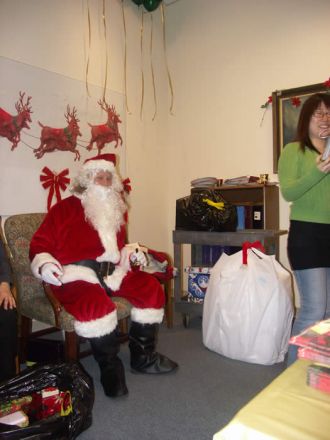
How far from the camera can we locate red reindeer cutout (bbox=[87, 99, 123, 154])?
10.1ft

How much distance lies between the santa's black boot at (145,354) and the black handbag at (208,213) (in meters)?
0.97

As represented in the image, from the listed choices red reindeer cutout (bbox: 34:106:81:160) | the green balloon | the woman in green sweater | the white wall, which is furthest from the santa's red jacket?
the green balloon

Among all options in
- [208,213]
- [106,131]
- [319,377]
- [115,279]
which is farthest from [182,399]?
[106,131]

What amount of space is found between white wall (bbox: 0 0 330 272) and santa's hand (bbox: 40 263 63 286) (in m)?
1.56

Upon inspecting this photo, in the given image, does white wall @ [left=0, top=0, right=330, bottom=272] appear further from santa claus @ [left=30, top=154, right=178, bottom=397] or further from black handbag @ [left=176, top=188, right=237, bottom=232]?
santa claus @ [left=30, top=154, right=178, bottom=397]

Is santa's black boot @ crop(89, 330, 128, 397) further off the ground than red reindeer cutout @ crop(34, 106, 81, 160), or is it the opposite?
red reindeer cutout @ crop(34, 106, 81, 160)

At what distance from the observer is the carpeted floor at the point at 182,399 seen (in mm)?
1552

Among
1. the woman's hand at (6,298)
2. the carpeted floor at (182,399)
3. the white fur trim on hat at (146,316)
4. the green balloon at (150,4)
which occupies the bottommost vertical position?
the carpeted floor at (182,399)

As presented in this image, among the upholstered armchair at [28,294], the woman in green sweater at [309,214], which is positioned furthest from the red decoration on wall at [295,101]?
the upholstered armchair at [28,294]

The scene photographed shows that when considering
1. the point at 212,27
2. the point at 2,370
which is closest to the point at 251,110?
the point at 212,27

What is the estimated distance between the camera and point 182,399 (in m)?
1.80

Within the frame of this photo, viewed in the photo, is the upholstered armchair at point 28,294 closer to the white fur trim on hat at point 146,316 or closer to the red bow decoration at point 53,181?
the white fur trim on hat at point 146,316

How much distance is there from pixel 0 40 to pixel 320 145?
2.15m

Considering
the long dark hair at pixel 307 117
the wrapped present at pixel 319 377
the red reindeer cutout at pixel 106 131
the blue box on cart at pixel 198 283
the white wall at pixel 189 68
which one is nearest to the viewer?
the wrapped present at pixel 319 377
